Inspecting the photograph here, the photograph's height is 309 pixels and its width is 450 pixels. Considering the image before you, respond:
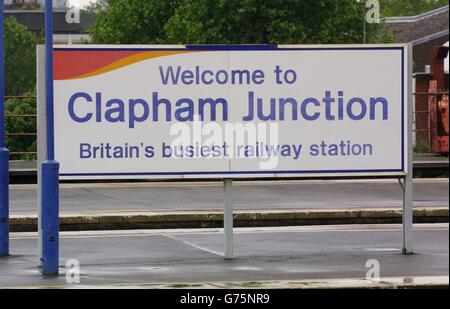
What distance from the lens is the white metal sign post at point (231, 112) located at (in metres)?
13.1

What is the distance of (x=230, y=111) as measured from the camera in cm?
1320

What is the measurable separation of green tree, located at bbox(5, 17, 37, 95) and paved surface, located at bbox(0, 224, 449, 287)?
62890 mm

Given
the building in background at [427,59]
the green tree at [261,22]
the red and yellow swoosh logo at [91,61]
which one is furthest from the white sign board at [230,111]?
the green tree at [261,22]

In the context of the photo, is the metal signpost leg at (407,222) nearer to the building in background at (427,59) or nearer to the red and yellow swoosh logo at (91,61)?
the red and yellow swoosh logo at (91,61)

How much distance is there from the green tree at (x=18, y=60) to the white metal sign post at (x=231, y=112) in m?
65.6

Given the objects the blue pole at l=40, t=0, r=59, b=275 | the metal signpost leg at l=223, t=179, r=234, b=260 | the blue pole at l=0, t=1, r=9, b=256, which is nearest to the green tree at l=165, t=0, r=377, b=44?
the blue pole at l=0, t=1, r=9, b=256

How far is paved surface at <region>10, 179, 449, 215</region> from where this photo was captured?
19.2m

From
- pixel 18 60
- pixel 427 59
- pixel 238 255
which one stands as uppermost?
pixel 18 60

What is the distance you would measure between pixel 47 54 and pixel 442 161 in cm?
1623

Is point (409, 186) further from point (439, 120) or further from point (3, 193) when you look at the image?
point (439, 120)

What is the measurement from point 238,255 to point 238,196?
7.85 meters

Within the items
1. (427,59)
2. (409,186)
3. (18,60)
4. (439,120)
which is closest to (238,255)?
(409,186)
